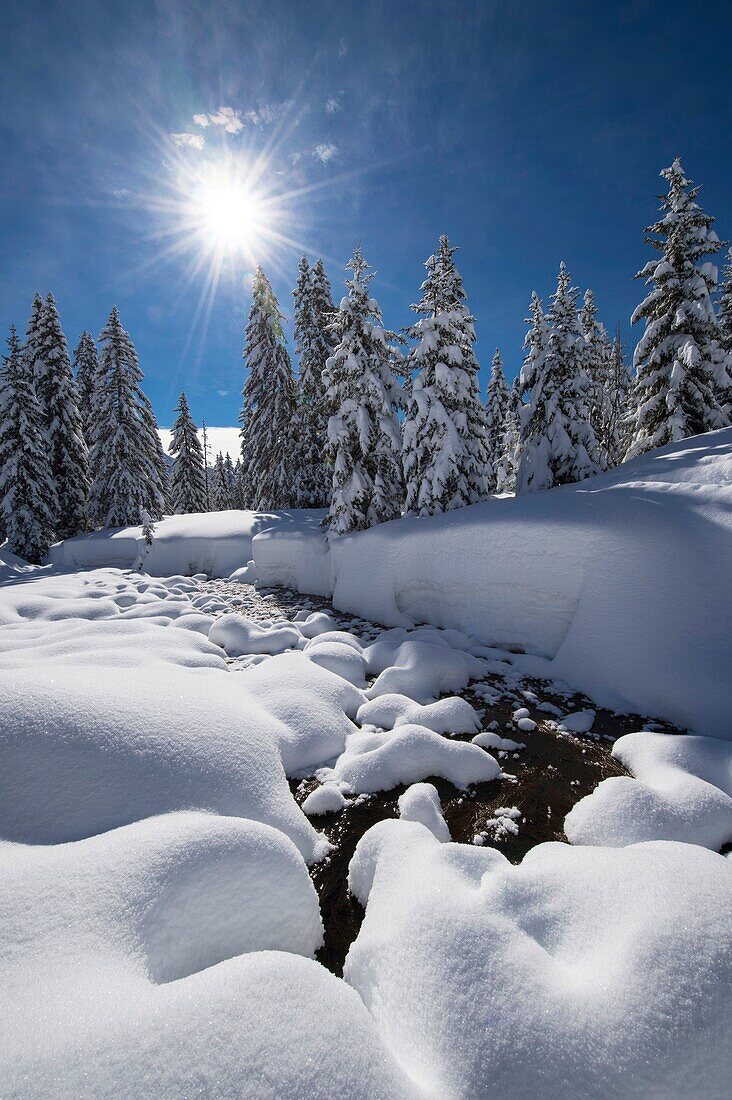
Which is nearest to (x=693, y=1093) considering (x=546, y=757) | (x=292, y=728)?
(x=546, y=757)

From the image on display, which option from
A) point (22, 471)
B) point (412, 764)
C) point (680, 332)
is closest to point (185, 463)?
point (22, 471)

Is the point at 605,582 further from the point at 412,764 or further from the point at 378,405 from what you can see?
the point at 378,405

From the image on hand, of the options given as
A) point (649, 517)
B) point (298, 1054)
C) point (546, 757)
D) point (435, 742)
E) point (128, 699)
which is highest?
point (649, 517)

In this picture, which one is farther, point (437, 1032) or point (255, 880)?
point (255, 880)

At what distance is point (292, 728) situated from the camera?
4.13 m

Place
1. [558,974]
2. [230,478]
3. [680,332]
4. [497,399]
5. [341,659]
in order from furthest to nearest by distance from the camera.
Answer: [230,478] < [497,399] < [680,332] < [341,659] < [558,974]

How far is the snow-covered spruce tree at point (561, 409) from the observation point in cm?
1535

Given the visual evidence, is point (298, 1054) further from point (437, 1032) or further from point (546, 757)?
point (546, 757)

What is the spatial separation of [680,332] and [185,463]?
101 ft

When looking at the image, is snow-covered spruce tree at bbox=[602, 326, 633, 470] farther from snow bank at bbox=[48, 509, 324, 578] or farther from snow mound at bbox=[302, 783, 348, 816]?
snow mound at bbox=[302, 783, 348, 816]

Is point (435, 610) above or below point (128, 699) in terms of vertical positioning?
below

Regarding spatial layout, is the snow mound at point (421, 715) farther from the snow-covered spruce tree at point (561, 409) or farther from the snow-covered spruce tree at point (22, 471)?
the snow-covered spruce tree at point (22, 471)

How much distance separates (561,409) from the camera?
15930 mm

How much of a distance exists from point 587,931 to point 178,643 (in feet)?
17.7
